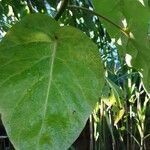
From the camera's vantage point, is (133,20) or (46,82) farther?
(133,20)

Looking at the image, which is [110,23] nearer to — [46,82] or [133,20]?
[133,20]

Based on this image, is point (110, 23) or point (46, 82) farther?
point (110, 23)

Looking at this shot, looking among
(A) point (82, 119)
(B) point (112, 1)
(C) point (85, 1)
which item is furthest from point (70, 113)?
(C) point (85, 1)

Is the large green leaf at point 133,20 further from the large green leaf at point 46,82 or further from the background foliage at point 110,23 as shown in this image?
the large green leaf at point 46,82

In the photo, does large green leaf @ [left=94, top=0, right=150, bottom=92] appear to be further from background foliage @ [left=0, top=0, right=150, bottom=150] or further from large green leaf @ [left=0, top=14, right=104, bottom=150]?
large green leaf @ [left=0, top=14, right=104, bottom=150]

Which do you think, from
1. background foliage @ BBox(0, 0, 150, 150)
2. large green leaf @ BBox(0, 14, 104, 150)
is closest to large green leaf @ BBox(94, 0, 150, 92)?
background foliage @ BBox(0, 0, 150, 150)

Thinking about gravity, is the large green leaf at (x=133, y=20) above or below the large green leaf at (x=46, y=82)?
above

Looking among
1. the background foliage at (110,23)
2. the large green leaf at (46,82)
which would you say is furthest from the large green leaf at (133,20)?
the large green leaf at (46,82)

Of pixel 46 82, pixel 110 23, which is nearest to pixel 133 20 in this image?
pixel 110 23
